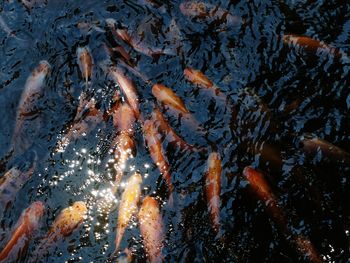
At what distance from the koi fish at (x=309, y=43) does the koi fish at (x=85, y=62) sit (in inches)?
74.1

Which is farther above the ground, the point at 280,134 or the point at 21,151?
the point at 21,151

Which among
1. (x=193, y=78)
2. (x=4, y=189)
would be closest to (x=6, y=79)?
(x=4, y=189)

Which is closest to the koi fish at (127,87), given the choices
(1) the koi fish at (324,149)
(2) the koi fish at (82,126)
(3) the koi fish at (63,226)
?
(2) the koi fish at (82,126)

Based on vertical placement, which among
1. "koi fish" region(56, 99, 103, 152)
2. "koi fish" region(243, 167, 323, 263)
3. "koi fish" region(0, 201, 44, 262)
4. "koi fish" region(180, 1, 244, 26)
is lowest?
"koi fish" region(243, 167, 323, 263)

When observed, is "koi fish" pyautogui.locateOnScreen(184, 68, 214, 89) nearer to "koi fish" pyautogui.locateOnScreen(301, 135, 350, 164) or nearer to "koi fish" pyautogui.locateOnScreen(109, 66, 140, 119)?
"koi fish" pyautogui.locateOnScreen(109, 66, 140, 119)

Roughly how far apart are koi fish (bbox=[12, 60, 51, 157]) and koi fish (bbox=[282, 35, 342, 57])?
2326 millimetres

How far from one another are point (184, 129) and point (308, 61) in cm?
137

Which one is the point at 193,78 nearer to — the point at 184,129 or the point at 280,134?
the point at 184,129

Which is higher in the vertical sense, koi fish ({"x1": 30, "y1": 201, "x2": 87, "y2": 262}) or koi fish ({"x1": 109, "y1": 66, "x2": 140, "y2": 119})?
koi fish ({"x1": 109, "y1": 66, "x2": 140, "y2": 119})

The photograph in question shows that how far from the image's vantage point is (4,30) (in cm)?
492

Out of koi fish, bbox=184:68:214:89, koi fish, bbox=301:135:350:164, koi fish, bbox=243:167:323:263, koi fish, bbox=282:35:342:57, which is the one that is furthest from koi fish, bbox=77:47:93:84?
koi fish, bbox=301:135:350:164

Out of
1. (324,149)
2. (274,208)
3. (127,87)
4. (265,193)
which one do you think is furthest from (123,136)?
(324,149)

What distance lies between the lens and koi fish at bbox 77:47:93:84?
444cm

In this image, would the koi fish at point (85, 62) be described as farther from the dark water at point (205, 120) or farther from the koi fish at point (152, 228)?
the koi fish at point (152, 228)
